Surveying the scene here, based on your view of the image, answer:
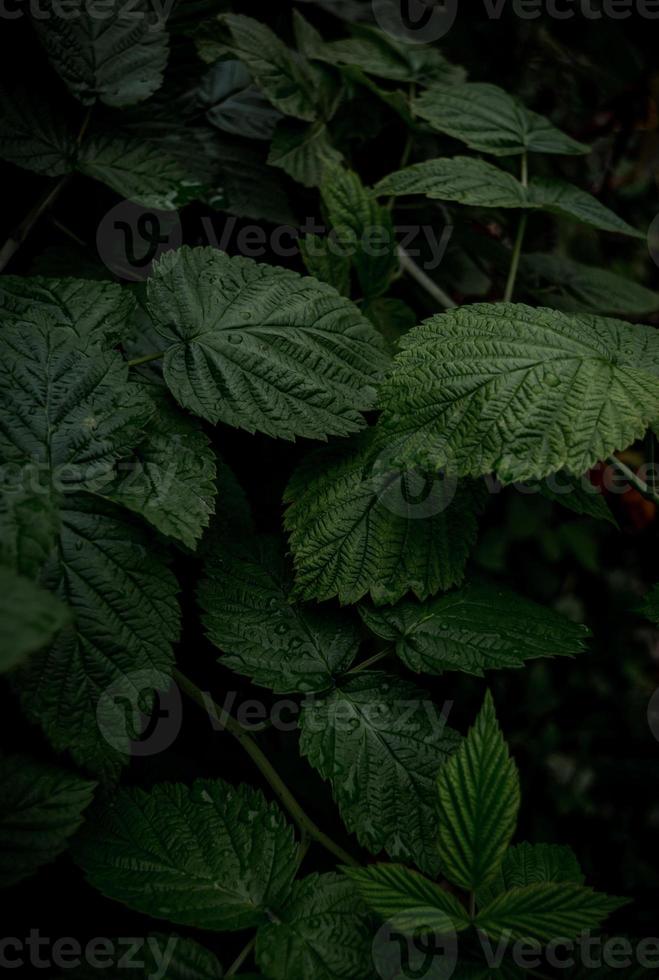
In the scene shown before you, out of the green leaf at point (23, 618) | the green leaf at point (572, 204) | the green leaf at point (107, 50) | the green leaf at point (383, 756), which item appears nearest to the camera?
the green leaf at point (23, 618)

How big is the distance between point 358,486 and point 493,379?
0.68 ft

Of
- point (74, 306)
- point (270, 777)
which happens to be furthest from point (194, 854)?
point (74, 306)

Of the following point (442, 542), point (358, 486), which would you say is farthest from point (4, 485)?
point (442, 542)

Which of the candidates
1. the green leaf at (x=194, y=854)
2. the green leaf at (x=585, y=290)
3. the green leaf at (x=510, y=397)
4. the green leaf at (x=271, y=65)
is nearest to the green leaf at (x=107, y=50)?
the green leaf at (x=271, y=65)

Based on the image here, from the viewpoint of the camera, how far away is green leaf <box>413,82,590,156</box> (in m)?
1.24

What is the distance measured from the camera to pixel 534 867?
2.87ft

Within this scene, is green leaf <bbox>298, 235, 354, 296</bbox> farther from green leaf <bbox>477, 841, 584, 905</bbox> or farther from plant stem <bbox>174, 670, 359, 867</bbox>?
green leaf <bbox>477, 841, 584, 905</bbox>

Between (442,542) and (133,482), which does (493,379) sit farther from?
(133,482)

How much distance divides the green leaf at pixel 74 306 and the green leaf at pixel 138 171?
0.67ft

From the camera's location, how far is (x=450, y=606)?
957 mm

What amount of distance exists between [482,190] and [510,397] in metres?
0.44

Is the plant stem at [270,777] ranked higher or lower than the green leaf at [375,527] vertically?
lower

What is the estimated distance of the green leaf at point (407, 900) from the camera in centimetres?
72

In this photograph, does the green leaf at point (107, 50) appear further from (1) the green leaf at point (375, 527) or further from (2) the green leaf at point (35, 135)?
(1) the green leaf at point (375, 527)
